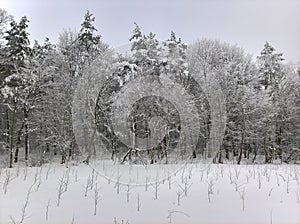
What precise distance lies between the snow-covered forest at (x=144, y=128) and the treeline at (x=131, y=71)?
5 cm

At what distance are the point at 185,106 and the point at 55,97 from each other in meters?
4.79

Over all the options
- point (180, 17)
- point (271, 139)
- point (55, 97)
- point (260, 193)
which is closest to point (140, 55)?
point (55, 97)

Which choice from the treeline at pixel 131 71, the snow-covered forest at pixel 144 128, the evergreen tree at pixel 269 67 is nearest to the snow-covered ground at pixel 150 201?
the snow-covered forest at pixel 144 128

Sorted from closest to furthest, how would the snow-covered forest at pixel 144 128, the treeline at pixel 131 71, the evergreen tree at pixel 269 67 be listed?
the snow-covered forest at pixel 144 128
the treeline at pixel 131 71
the evergreen tree at pixel 269 67

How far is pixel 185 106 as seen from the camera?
27.5 feet

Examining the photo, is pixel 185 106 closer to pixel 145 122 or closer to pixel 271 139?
pixel 145 122

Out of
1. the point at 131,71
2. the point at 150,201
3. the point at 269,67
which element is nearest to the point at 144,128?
the point at 131,71

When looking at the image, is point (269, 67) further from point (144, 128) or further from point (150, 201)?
point (150, 201)

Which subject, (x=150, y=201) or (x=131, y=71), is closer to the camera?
(x=150, y=201)

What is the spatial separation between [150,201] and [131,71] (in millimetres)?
4814

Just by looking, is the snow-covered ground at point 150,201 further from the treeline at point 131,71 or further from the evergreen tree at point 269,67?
the evergreen tree at point 269,67

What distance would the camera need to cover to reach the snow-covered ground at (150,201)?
2740 mm

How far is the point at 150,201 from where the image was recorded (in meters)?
3.18

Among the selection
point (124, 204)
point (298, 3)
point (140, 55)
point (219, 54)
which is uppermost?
point (219, 54)
